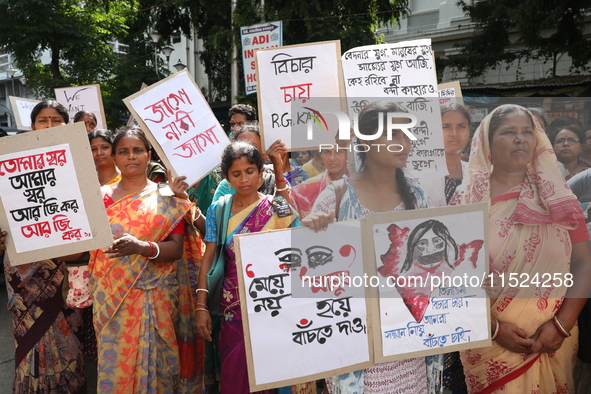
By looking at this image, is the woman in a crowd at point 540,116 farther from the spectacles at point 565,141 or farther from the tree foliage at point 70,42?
the tree foliage at point 70,42

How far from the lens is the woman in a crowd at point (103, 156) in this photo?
3160mm

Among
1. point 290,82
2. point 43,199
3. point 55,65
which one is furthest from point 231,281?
point 55,65

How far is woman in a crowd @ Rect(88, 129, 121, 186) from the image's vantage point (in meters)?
3.16

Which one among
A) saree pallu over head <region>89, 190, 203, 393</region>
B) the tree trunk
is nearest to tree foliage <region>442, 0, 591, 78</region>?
saree pallu over head <region>89, 190, 203, 393</region>

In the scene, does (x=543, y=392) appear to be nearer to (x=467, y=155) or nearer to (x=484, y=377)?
(x=484, y=377)

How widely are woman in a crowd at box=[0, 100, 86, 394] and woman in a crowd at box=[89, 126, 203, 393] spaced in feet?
1.47

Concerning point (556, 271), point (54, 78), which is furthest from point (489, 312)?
point (54, 78)

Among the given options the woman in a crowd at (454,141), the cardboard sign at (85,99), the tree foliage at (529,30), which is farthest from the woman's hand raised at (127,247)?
the tree foliage at (529,30)

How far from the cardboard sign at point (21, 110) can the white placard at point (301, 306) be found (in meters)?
3.88

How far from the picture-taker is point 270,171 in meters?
3.29

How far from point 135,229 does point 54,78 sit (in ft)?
35.3

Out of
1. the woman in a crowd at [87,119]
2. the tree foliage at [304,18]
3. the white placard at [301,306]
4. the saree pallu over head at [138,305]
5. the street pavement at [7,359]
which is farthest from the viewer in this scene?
the tree foliage at [304,18]

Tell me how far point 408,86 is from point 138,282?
167 cm

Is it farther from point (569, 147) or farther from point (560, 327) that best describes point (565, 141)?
point (560, 327)
